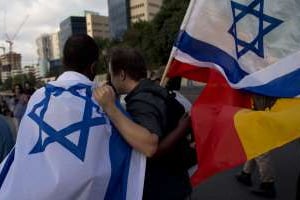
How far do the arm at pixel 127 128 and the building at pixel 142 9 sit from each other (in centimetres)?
11550

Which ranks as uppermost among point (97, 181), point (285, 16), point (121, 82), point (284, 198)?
point (285, 16)

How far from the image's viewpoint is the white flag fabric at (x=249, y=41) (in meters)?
2.98

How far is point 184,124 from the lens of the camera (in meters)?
2.93

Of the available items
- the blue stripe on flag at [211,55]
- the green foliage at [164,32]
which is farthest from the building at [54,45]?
the blue stripe on flag at [211,55]

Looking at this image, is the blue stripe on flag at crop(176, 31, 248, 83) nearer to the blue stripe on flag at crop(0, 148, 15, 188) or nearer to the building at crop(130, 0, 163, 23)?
the blue stripe on flag at crop(0, 148, 15, 188)

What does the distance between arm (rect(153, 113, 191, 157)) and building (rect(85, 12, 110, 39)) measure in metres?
133

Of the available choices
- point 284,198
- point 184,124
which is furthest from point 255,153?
point 284,198

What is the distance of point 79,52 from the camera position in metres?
2.74

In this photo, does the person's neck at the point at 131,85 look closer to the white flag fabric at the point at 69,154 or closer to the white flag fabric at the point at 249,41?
the white flag fabric at the point at 69,154

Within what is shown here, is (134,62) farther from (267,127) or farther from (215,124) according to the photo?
(267,127)

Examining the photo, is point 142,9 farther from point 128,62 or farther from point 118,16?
point 128,62

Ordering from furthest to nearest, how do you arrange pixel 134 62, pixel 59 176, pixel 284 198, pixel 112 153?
pixel 284 198, pixel 134 62, pixel 112 153, pixel 59 176

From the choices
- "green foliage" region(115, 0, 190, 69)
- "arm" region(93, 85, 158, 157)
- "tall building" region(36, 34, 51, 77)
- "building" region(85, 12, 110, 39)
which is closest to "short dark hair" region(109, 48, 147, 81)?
"arm" region(93, 85, 158, 157)

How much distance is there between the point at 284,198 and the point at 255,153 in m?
4.09
